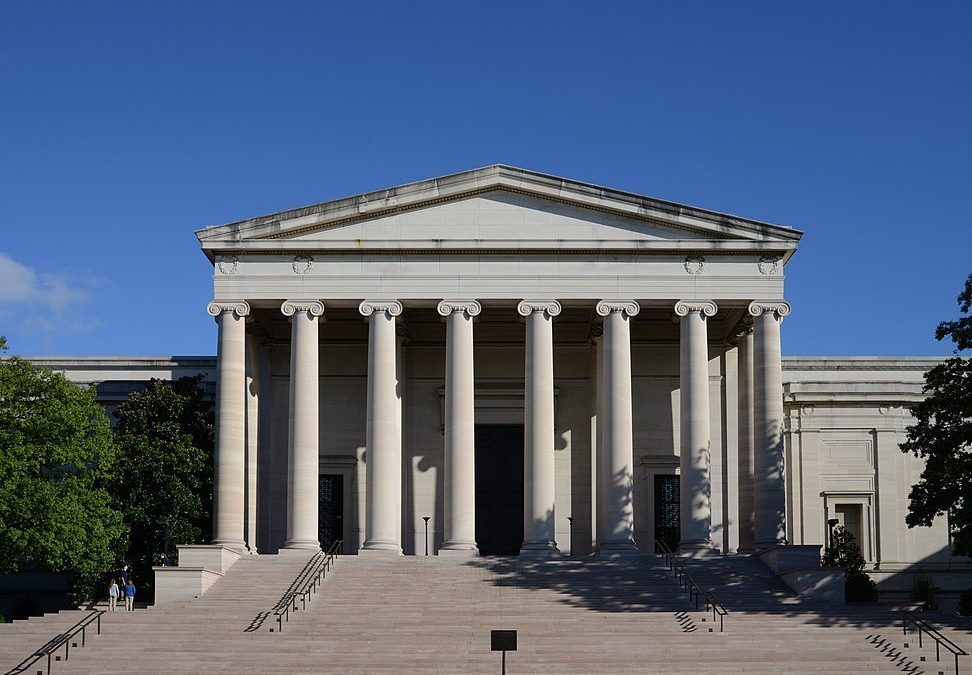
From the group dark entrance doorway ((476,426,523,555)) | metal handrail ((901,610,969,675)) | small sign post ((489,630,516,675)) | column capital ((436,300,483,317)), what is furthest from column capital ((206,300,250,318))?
metal handrail ((901,610,969,675))

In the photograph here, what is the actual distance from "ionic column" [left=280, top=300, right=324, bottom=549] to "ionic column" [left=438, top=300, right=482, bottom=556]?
441 centimetres

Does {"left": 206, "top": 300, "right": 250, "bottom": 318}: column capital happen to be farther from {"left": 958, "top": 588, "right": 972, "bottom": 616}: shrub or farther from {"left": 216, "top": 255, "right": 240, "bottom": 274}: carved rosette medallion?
{"left": 958, "top": 588, "right": 972, "bottom": 616}: shrub

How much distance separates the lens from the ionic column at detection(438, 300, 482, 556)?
49.0m

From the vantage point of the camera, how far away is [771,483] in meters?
49.0

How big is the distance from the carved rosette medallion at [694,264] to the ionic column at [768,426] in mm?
2136

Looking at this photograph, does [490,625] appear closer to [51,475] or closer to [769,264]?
[51,475]

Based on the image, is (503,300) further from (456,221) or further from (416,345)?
(416,345)

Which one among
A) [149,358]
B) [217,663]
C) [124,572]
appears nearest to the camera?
[217,663]

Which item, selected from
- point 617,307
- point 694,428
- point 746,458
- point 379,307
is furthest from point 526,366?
point 746,458

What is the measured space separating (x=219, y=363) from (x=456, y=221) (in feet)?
30.9

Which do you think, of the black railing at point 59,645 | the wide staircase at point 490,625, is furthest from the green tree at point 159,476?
the black railing at point 59,645

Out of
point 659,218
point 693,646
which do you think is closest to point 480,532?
point 659,218

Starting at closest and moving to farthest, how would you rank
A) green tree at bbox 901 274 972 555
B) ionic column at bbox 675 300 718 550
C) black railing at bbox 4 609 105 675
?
black railing at bbox 4 609 105 675 → green tree at bbox 901 274 972 555 → ionic column at bbox 675 300 718 550

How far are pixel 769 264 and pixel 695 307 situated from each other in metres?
2.97
